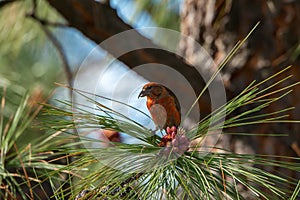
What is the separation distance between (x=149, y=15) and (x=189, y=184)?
3.83ft

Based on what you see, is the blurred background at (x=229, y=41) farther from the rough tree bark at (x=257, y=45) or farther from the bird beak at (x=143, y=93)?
the bird beak at (x=143, y=93)

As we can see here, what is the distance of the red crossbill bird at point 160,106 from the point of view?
39.9 inches

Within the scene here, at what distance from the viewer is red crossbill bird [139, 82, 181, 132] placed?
1.01 metres

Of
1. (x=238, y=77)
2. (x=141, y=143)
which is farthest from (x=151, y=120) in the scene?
(x=238, y=77)

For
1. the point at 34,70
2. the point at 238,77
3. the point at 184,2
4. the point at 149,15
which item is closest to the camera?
the point at 238,77

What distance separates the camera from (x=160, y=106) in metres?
1.06

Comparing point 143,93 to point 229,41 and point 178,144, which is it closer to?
point 178,144

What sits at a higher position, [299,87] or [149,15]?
[149,15]

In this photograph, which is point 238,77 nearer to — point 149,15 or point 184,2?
point 184,2

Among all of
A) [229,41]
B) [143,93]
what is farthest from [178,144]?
[229,41]

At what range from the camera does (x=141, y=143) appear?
37.2 inches

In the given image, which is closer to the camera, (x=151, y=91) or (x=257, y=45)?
(x=151, y=91)

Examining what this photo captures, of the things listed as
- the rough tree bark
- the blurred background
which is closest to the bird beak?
the blurred background

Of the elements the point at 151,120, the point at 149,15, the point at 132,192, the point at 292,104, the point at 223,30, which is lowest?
the point at 132,192
